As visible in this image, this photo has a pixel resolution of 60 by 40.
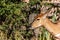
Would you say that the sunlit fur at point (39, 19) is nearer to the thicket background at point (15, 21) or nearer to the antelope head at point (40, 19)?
the antelope head at point (40, 19)

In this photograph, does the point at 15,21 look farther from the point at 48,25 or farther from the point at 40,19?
the point at 40,19

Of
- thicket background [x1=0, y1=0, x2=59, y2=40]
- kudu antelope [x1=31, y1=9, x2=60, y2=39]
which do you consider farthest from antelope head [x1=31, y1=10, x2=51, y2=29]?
thicket background [x1=0, y1=0, x2=59, y2=40]

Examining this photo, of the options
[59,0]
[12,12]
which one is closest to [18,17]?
[12,12]

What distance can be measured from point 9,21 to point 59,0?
1.35 m

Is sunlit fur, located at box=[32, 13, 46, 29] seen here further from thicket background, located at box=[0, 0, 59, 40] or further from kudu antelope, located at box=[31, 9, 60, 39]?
thicket background, located at box=[0, 0, 59, 40]

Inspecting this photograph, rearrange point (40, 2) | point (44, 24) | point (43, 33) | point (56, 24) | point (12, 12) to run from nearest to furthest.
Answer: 1. point (44, 24)
2. point (56, 24)
3. point (43, 33)
4. point (12, 12)
5. point (40, 2)

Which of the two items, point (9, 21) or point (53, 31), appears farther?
point (9, 21)

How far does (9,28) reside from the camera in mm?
6145

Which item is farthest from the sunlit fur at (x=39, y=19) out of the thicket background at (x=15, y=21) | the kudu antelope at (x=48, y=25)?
the thicket background at (x=15, y=21)

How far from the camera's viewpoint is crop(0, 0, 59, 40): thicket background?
19.6 feet

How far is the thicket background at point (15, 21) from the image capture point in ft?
19.6

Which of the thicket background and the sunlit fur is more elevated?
the sunlit fur

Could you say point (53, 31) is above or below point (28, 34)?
above

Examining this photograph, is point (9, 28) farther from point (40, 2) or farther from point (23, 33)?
point (40, 2)
